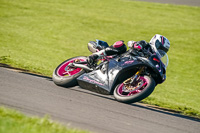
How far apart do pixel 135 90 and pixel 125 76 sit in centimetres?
52

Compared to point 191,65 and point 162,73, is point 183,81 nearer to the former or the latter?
point 191,65

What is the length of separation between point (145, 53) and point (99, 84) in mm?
1175

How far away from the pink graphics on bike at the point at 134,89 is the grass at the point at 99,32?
167 centimetres

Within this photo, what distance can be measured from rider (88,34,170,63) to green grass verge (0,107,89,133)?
3110 mm

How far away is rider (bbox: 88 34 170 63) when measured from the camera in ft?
21.4

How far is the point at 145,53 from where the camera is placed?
643cm

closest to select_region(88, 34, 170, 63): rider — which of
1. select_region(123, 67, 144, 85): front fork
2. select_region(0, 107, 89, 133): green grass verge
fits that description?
select_region(123, 67, 144, 85): front fork

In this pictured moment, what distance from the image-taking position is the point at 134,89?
20.3ft

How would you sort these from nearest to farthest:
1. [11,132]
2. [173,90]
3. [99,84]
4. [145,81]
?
[11,132], [145,81], [99,84], [173,90]

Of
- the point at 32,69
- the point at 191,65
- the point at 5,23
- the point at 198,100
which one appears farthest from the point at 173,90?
the point at 5,23

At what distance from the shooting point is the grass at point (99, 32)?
10.3 metres

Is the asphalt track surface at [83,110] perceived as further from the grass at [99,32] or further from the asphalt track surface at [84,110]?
the grass at [99,32]

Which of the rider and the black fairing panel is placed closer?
the black fairing panel

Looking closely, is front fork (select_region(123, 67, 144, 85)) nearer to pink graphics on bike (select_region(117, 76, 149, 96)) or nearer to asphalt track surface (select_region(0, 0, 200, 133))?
pink graphics on bike (select_region(117, 76, 149, 96))
